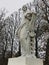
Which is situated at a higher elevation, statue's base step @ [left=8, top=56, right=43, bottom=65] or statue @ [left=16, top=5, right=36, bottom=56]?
statue @ [left=16, top=5, right=36, bottom=56]

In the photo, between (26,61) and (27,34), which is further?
(27,34)

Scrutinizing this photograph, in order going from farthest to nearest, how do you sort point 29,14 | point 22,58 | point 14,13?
point 14,13, point 29,14, point 22,58

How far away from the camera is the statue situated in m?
9.48

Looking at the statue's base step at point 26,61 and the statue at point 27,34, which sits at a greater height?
the statue at point 27,34

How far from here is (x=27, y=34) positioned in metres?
9.56

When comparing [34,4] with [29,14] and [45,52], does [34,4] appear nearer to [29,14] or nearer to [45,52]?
[45,52]

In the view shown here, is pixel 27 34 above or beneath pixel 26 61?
above

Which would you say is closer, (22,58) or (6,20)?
(22,58)

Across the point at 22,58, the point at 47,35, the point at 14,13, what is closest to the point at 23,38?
the point at 22,58

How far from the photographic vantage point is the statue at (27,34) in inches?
373

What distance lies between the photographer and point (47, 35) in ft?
81.5

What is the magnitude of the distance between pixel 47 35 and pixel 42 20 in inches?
64.5

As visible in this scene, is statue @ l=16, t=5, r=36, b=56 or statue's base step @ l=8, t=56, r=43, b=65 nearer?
statue's base step @ l=8, t=56, r=43, b=65

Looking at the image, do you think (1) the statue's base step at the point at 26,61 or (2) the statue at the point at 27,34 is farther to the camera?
(2) the statue at the point at 27,34
